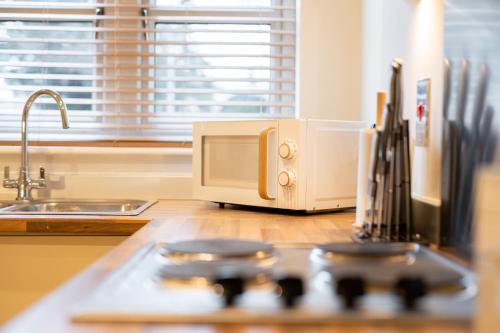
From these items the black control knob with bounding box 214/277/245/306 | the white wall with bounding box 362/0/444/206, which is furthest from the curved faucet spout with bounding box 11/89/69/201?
the black control knob with bounding box 214/277/245/306

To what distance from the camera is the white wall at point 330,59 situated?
→ 91.7 inches

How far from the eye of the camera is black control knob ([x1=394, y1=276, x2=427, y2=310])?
0.71 metres

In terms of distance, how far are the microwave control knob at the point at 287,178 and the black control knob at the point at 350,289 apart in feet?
3.37

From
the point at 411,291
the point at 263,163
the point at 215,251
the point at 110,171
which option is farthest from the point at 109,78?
the point at 411,291

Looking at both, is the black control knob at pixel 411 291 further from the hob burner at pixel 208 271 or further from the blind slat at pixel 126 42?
the blind slat at pixel 126 42

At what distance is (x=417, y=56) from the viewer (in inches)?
59.2

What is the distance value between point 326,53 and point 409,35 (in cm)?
76

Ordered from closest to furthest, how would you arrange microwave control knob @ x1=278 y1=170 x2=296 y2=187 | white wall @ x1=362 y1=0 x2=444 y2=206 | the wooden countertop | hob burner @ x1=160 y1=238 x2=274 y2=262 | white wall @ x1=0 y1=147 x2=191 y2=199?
the wooden countertop → hob burner @ x1=160 y1=238 x2=274 y2=262 → white wall @ x1=362 y1=0 x2=444 y2=206 → microwave control knob @ x1=278 y1=170 x2=296 y2=187 → white wall @ x1=0 y1=147 x2=191 y2=199

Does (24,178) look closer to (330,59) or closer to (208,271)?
(330,59)

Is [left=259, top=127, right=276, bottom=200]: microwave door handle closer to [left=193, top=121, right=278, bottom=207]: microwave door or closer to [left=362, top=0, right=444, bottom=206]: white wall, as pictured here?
[left=193, top=121, right=278, bottom=207]: microwave door

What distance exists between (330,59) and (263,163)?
71cm

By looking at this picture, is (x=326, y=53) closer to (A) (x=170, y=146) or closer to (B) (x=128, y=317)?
(A) (x=170, y=146)

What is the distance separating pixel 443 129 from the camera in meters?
1.28

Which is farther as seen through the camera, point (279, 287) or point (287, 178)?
point (287, 178)
